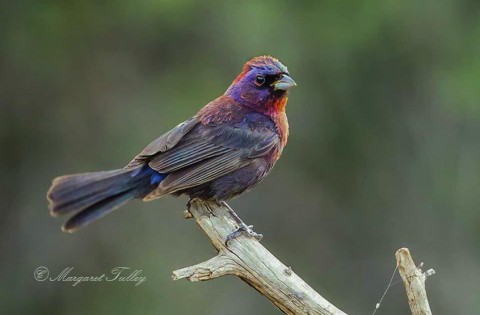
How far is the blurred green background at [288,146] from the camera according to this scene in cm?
827

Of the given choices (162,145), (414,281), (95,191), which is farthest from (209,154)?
(414,281)

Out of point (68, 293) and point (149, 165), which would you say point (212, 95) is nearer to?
point (68, 293)

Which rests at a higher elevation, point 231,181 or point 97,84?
point 97,84

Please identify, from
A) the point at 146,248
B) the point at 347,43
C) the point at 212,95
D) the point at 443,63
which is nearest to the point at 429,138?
the point at 443,63

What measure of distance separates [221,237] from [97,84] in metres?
3.95

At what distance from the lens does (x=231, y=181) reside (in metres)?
5.57

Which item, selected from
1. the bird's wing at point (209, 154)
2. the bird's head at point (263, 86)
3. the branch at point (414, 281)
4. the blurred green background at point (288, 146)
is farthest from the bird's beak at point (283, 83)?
the blurred green background at point (288, 146)

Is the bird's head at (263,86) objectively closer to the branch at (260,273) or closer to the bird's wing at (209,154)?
the bird's wing at (209,154)

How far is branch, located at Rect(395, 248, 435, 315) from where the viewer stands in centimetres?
446

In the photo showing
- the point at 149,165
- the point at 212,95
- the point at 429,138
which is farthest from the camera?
the point at 429,138

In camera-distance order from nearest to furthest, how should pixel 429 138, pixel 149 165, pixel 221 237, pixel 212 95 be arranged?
pixel 221 237 < pixel 149 165 < pixel 212 95 < pixel 429 138

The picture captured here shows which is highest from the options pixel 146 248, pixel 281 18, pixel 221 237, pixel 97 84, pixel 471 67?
pixel 471 67

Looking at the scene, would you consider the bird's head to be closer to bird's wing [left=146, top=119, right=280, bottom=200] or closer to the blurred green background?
bird's wing [left=146, top=119, right=280, bottom=200]
